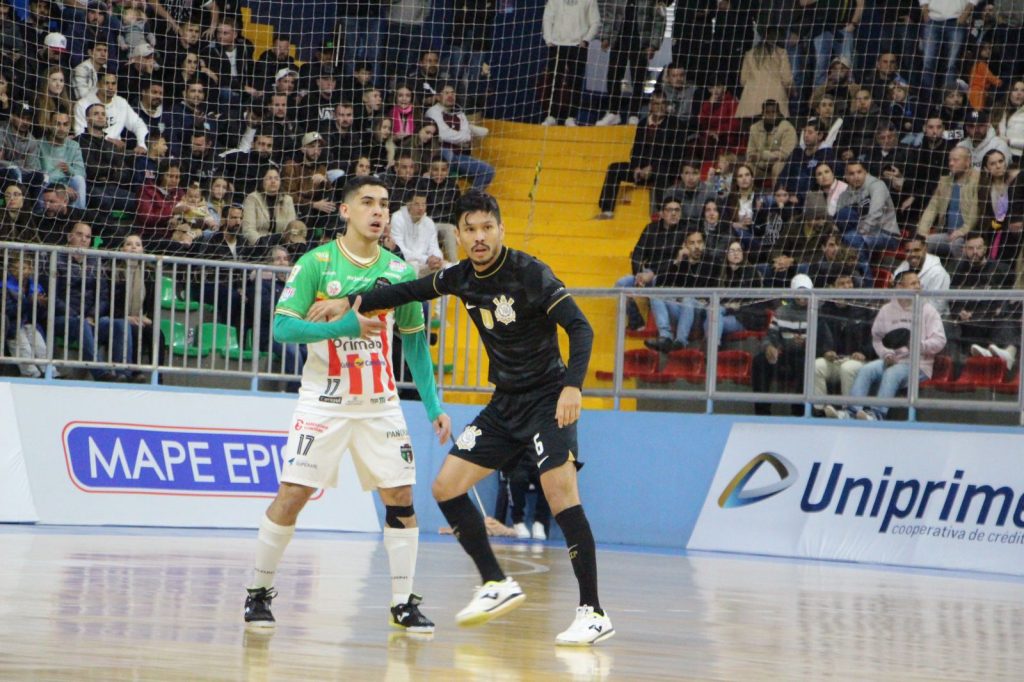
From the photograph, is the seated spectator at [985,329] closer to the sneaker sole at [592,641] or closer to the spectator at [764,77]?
the spectator at [764,77]

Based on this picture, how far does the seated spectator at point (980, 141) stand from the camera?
18.1 m

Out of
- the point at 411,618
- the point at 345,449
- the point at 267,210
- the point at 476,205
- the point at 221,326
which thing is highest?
the point at 476,205

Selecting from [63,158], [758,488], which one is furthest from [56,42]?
[758,488]

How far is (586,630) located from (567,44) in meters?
15.3

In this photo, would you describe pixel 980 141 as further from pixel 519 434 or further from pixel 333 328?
pixel 333 328

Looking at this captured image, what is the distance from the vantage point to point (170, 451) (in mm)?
15133

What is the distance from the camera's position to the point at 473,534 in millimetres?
8008

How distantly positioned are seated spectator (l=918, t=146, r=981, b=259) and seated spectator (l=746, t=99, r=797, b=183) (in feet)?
6.96

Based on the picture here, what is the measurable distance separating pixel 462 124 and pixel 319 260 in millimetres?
13463

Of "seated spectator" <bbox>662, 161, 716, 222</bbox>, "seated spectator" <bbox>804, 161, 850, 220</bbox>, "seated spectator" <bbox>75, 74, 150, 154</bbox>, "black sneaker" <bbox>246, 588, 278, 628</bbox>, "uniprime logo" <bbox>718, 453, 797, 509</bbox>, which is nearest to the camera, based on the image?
"black sneaker" <bbox>246, 588, 278, 628</bbox>

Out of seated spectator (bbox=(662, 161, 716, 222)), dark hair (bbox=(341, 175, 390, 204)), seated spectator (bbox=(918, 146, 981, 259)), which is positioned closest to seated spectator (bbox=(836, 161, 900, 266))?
seated spectator (bbox=(918, 146, 981, 259))

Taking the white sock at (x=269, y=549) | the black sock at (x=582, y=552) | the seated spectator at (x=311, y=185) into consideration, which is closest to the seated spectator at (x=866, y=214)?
the seated spectator at (x=311, y=185)

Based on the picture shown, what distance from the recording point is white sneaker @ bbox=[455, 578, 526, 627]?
7637 millimetres

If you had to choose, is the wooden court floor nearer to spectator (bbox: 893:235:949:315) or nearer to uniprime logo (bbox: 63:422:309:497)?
uniprime logo (bbox: 63:422:309:497)
